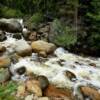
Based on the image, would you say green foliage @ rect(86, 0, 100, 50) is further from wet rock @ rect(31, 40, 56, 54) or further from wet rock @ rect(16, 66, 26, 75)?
wet rock @ rect(16, 66, 26, 75)

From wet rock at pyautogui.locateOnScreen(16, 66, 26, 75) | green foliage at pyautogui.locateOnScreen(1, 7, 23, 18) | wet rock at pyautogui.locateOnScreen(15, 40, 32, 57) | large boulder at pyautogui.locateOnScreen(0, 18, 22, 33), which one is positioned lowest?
wet rock at pyautogui.locateOnScreen(16, 66, 26, 75)

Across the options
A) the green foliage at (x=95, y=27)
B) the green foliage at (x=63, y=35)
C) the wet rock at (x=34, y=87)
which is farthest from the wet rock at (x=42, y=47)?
the wet rock at (x=34, y=87)

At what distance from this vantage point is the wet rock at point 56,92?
7.98 metres

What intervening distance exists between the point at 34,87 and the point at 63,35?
18.2ft

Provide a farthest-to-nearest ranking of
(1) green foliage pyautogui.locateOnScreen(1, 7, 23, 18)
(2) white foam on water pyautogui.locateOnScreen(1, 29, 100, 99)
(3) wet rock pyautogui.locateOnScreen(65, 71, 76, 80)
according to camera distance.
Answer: (1) green foliage pyautogui.locateOnScreen(1, 7, 23, 18), (3) wet rock pyautogui.locateOnScreen(65, 71, 76, 80), (2) white foam on water pyautogui.locateOnScreen(1, 29, 100, 99)

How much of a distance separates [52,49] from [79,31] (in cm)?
213

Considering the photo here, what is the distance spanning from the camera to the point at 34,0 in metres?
16.7

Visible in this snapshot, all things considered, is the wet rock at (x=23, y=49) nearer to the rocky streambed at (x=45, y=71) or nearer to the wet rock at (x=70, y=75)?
the rocky streambed at (x=45, y=71)

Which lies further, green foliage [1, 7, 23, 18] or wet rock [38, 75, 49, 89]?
green foliage [1, 7, 23, 18]

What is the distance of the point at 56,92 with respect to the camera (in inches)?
321

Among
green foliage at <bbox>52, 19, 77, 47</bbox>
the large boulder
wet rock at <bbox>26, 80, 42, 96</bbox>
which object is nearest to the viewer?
wet rock at <bbox>26, 80, 42, 96</bbox>

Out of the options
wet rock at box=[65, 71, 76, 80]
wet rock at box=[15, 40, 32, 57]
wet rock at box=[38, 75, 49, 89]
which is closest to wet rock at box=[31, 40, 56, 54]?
wet rock at box=[15, 40, 32, 57]

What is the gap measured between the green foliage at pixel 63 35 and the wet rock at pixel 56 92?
180 inches

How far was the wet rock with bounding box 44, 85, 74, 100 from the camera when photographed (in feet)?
26.2
